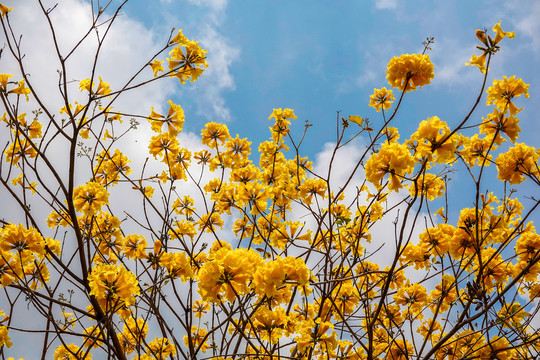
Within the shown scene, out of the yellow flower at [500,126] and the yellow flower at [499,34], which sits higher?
the yellow flower at [499,34]

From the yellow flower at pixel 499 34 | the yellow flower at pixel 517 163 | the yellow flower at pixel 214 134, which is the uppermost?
the yellow flower at pixel 214 134

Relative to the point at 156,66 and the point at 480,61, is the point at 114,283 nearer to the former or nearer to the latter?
the point at 156,66

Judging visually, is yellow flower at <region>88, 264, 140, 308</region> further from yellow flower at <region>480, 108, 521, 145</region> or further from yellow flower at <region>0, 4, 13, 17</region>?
yellow flower at <region>480, 108, 521, 145</region>

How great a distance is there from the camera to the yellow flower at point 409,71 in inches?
124

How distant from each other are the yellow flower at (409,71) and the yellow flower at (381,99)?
83cm

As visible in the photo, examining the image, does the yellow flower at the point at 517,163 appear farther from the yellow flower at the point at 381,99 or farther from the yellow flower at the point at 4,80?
the yellow flower at the point at 4,80

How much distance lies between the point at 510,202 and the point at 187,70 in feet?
11.3

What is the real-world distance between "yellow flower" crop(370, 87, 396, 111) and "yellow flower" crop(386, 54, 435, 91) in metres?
0.83

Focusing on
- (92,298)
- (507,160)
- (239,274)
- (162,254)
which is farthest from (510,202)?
(92,298)

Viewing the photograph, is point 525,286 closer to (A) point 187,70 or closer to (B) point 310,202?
(B) point 310,202

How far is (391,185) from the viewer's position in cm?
275

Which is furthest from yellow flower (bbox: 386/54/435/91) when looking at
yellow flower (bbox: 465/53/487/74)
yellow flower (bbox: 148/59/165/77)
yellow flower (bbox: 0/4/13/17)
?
yellow flower (bbox: 0/4/13/17)

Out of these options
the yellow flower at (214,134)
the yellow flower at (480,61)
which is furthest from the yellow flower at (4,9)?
the yellow flower at (480,61)

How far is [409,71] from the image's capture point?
3.21 meters
